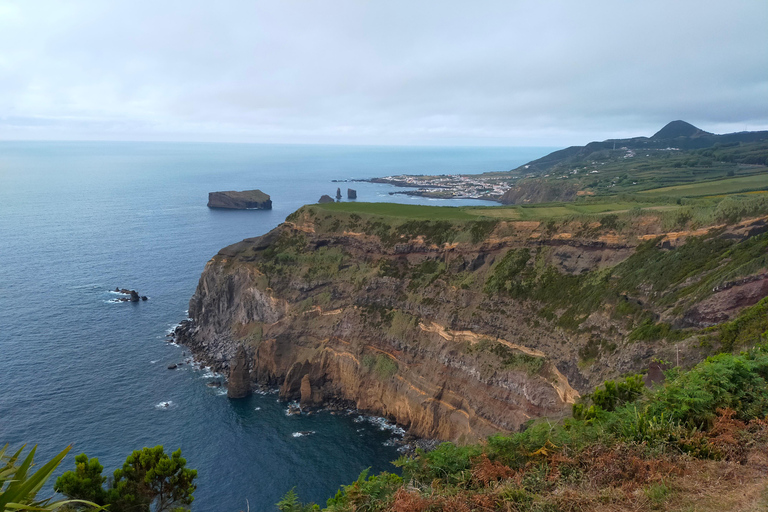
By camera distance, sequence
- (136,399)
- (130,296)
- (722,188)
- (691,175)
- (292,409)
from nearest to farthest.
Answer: (136,399)
(292,409)
(722,188)
(130,296)
(691,175)

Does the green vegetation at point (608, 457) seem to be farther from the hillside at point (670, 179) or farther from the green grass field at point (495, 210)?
the hillside at point (670, 179)

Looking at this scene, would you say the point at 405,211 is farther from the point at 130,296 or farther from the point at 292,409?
the point at 130,296

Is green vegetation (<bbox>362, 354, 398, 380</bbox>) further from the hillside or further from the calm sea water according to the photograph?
the hillside

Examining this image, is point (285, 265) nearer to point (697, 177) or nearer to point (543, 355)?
point (543, 355)

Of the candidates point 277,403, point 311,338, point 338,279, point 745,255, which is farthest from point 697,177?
point 277,403

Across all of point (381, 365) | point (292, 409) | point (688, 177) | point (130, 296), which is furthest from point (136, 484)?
point (688, 177)

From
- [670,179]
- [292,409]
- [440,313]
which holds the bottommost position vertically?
[292,409]
